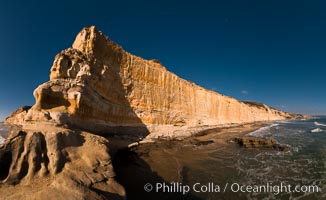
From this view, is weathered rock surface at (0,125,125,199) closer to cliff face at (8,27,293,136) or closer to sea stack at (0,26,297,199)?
sea stack at (0,26,297,199)

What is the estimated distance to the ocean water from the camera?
26.7 feet

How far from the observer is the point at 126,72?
23391mm

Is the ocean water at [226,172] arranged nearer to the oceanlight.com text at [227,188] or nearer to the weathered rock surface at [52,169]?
the oceanlight.com text at [227,188]

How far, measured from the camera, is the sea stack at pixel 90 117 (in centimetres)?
627

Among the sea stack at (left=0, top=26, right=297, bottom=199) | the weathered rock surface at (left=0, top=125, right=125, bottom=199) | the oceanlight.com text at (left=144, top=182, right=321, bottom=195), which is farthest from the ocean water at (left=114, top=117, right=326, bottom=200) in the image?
the sea stack at (left=0, top=26, right=297, bottom=199)

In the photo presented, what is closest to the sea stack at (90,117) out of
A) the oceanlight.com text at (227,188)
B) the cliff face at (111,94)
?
the cliff face at (111,94)

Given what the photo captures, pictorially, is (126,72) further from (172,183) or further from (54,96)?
(172,183)

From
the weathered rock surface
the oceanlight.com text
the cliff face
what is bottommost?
the oceanlight.com text

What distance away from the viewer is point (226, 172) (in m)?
10.7

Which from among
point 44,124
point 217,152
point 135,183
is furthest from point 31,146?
point 217,152

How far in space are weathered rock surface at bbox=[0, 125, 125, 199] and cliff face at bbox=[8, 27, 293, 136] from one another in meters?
3.76

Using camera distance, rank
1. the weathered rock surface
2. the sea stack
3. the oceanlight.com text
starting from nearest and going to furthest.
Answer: the weathered rock surface
the sea stack
the oceanlight.com text

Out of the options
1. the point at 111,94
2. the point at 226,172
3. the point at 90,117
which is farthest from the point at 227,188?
the point at 111,94

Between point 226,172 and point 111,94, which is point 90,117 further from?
point 226,172
